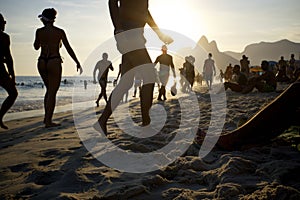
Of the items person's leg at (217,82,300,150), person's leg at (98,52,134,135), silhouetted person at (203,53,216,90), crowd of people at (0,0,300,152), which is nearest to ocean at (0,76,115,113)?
crowd of people at (0,0,300,152)

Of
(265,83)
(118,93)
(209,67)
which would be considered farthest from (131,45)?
(209,67)

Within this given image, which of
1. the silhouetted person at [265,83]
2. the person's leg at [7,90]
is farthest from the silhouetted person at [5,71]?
the silhouetted person at [265,83]

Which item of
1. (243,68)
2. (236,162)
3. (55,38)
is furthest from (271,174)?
(243,68)

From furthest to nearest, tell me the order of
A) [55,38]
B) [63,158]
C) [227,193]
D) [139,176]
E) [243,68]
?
1. [243,68]
2. [55,38]
3. [63,158]
4. [139,176]
5. [227,193]

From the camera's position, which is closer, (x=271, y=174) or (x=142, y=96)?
(x=271, y=174)

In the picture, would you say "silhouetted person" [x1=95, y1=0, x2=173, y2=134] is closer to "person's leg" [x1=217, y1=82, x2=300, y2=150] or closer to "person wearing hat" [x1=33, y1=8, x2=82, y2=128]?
"person's leg" [x1=217, y1=82, x2=300, y2=150]

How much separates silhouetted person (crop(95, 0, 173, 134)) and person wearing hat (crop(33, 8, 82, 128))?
2163 millimetres

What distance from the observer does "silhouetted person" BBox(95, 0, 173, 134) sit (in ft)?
10.7

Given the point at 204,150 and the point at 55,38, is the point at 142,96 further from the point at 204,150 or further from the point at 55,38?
the point at 55,38

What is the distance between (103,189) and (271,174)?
1.14m

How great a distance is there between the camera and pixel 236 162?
2.09m

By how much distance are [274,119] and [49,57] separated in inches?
179

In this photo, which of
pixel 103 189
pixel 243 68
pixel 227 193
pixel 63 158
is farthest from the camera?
pixel 243 68

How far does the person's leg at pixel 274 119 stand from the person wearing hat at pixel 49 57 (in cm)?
421
